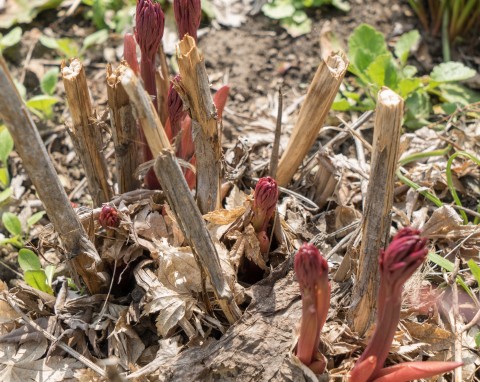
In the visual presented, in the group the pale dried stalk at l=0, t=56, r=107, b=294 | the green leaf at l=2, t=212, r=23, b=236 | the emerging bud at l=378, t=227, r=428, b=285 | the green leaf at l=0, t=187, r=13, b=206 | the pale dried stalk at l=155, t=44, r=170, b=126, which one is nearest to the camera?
the emerging bud at l=378, t=227, r=428, b=285

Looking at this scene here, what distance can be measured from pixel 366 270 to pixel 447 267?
44 cm

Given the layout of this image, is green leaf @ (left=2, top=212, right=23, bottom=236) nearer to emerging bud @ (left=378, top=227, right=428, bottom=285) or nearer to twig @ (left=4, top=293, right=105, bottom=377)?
twig @ (left=4, top=293, right=105, bottom=377)

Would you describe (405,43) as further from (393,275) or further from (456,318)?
(393,275)

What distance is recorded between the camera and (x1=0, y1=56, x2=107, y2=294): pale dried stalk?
1349mm

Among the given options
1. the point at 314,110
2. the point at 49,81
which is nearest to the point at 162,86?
the point at 314,110

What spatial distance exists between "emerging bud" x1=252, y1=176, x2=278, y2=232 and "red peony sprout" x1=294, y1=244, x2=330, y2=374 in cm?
37

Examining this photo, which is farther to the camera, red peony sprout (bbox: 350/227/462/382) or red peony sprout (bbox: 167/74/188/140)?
red peony sprout (bbox: 167/74/188/140)

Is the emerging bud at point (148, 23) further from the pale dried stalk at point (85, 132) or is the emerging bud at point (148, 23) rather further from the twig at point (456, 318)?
the twig at point (456, 318)

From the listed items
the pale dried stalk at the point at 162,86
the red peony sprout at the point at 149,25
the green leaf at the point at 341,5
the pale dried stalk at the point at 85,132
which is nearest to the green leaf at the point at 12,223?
the pale dried stalk at the point at 85,132

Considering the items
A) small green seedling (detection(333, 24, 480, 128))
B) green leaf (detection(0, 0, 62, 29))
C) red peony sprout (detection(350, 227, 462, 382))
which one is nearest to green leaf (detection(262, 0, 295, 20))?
small green seedling (detection(333, 24, 480, 128))

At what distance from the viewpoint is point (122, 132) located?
1.91 m

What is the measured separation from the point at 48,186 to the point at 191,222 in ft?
1.29

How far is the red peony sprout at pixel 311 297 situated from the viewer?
1326 millimetres

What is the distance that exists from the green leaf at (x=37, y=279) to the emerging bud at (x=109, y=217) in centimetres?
33
